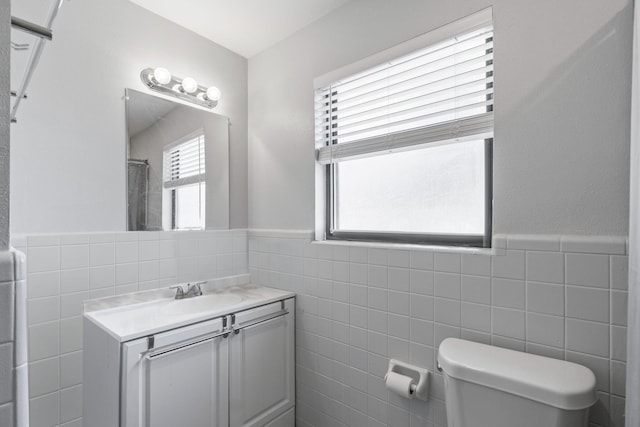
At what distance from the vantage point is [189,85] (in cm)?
193

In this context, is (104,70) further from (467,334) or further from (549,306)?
(549,306)

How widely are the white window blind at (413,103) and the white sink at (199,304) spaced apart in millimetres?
1036

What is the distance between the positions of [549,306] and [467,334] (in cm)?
33

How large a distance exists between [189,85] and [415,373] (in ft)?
6.67

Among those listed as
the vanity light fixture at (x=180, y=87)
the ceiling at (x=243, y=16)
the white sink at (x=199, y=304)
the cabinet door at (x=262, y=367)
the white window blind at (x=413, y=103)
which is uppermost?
the ceiling at (x=243, y=16)

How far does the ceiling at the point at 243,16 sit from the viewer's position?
5.87ft

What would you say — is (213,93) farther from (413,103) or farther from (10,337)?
(10,337)

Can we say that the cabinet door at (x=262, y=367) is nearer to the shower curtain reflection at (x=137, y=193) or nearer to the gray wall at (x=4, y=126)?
the shower curtain reflection at (x=137, y=193)

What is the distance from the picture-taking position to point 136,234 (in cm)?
177

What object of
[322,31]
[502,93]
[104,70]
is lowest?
[502,93]

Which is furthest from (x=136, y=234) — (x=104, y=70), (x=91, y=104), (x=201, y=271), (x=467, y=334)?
(x=467, y=334)

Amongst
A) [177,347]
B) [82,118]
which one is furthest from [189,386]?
[82,118]

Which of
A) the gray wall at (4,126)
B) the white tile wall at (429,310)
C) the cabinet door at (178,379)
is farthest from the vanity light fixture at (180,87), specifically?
the gray wall at (4,126)

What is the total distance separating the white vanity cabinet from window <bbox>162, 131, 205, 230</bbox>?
2.17ft
